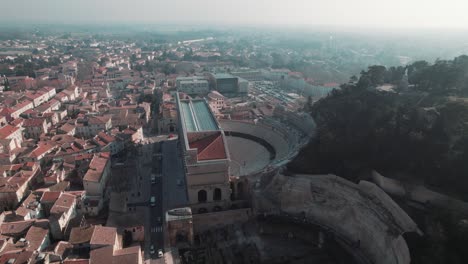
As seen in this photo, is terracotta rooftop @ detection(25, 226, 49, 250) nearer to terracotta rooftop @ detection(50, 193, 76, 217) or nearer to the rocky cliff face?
terracotta rooftop @ detection(50, 193, 76, 217)

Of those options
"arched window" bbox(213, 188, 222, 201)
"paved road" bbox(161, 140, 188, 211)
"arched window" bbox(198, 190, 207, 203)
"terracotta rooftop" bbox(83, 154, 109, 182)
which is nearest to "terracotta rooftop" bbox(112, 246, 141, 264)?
"paved road" bbox(161, 140, 188, 211)

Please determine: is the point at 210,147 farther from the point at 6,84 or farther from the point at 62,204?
the point at 6,84

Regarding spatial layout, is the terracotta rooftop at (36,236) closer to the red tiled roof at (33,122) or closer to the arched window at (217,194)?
the arched window at (217,194)

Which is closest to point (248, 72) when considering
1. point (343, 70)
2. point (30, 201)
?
point (343, 70)

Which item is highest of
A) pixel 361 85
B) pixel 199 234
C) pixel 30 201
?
pixel 361 85

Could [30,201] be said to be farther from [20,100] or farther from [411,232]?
[20,100]

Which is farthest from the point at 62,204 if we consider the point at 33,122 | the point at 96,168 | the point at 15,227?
the point at 33,122

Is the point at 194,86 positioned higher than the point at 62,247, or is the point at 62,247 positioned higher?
the point at 194,86
